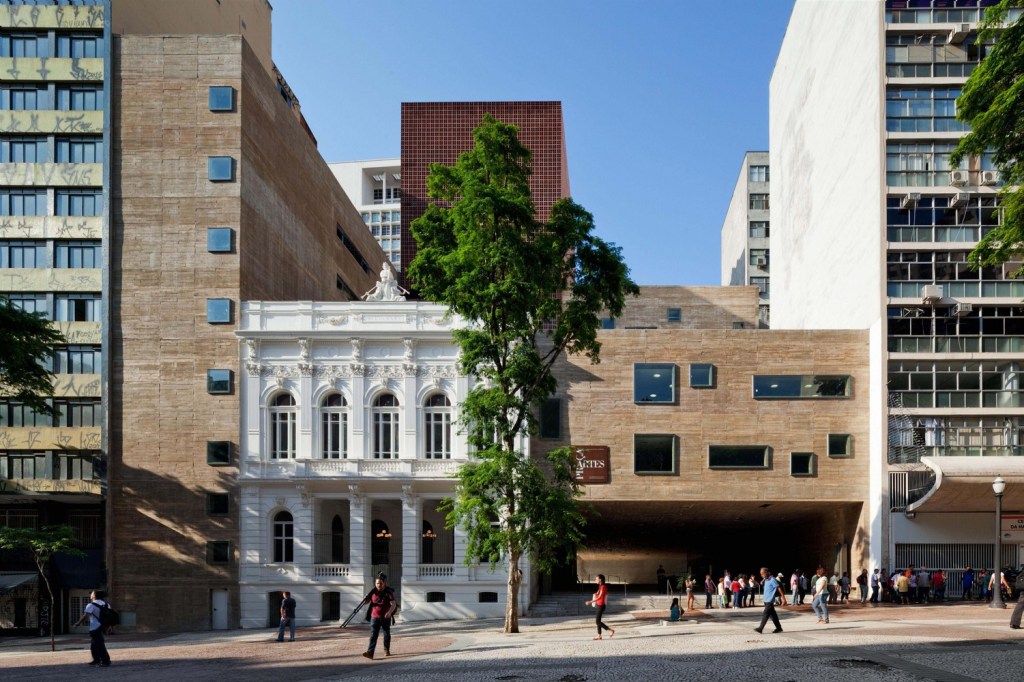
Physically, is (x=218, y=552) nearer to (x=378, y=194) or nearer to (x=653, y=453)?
(x=653, y=453)

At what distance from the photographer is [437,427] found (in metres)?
39.4

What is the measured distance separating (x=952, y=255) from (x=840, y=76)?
1104 cm

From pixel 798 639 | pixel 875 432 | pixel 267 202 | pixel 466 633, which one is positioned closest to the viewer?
pixel 798 639

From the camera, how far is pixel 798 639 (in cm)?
2378

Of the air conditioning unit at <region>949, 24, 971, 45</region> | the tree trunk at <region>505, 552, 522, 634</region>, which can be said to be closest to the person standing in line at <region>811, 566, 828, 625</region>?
the tree trunk at <region>505, 552, 522, 634</region>

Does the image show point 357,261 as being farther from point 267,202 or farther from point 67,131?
point 67,131

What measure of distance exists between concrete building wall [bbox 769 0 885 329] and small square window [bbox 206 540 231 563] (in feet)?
94.2

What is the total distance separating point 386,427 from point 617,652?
19559 millimetres

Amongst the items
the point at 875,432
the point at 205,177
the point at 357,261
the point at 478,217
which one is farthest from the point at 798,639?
the point at 357,261

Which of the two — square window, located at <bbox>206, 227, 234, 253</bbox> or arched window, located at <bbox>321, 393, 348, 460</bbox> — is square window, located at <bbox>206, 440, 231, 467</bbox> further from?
square window, located at <bbox>206, 227, 234, 253</bbox>

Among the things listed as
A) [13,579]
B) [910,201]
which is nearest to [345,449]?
[13,579]

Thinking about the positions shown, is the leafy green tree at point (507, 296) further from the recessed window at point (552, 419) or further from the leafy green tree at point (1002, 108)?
the leafy green tree at point (1002, 108)

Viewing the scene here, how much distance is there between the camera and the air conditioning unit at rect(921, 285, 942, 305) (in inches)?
1497

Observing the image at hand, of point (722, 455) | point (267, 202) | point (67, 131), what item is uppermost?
point (67, 131)
